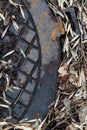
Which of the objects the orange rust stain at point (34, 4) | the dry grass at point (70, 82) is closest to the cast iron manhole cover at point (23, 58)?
the orange rust stain at point (34, 4)

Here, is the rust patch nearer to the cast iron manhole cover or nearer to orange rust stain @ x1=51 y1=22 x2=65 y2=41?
the cast iron manhole cover

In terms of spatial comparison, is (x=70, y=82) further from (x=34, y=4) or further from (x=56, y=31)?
(x=34, y=4)

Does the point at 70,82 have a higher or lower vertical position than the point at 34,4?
lower

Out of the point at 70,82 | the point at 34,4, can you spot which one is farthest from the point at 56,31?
the point at 70,82

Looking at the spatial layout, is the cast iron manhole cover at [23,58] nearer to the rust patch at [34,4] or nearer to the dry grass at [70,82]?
the rust patch at [34,4]

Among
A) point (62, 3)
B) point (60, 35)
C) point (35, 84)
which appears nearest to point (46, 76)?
point (35, 84)

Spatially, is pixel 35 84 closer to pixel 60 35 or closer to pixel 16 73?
pixel 16 73

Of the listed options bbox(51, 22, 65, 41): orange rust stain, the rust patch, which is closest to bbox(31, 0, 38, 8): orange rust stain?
the rust patch

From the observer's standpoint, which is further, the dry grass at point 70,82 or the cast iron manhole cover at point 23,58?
the dry grass at point 70,82

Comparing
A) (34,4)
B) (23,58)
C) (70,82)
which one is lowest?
(70,82)
